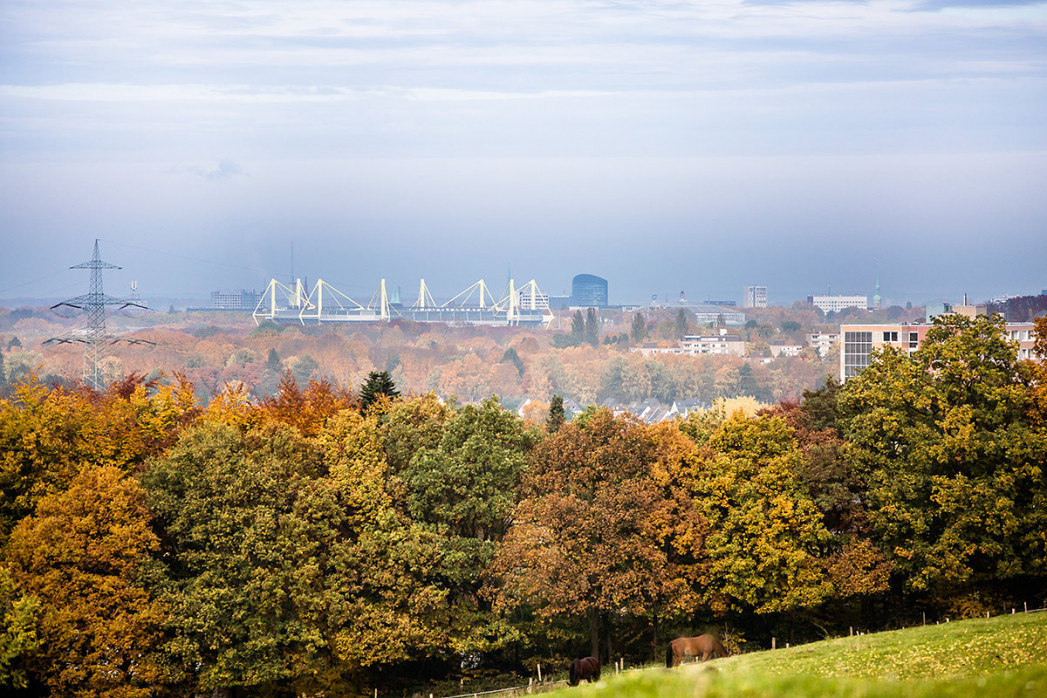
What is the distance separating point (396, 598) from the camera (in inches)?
1312

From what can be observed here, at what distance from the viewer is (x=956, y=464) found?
36.4 metres

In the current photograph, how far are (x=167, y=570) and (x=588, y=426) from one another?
49.4ft

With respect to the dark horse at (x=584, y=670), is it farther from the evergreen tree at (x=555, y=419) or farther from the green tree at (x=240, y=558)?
the evergreen tree at (x=555, y=419)

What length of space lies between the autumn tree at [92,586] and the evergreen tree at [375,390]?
17.2m

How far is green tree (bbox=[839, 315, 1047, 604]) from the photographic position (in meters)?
34.3

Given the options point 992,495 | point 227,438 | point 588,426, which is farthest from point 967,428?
point 227,438

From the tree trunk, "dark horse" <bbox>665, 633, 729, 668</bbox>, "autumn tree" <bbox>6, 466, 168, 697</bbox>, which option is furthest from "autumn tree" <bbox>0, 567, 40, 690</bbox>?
"dark horse" <bbox>665, 633, 729, 668</bbox>

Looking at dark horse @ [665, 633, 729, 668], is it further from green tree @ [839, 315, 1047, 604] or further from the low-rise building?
the low-rise building

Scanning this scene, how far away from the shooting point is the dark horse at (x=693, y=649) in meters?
28.4

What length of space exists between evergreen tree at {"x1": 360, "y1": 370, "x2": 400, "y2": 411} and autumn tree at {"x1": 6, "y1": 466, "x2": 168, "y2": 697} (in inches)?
677

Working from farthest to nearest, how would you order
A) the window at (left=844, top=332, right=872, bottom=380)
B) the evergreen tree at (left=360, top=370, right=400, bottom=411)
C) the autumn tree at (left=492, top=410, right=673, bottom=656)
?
the window at (left=844, top=332, right=872, bottom=380)
the evergreen tree at (left=360, top=370, right=400, bottom=411)
the autumn tree at (left=492, top=410, right=673, bottom=656)

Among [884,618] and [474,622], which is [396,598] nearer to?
[474,622]

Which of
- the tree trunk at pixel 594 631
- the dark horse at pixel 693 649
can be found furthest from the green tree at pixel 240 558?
the dark horse at pixel 693 649

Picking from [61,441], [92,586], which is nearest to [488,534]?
[92,586]
